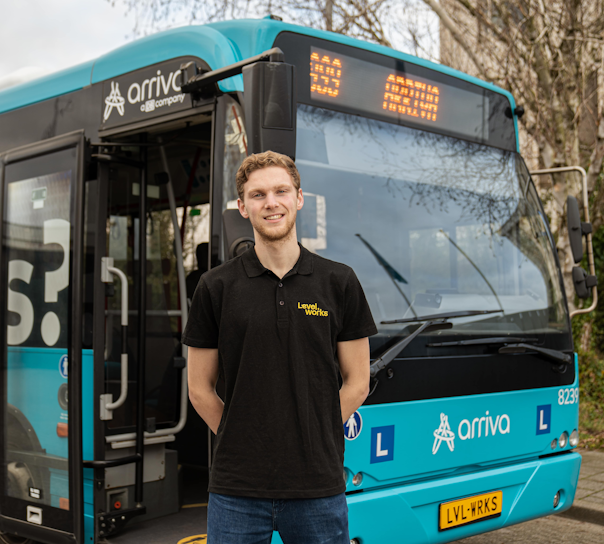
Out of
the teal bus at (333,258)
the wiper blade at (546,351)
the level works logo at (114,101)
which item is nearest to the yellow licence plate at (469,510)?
the teal bus at (333,258)

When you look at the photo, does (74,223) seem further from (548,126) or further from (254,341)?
(548,126)

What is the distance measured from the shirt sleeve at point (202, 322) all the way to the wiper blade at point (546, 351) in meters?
2.11

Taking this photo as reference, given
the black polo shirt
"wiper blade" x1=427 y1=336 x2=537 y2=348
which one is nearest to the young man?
the black polo shirt

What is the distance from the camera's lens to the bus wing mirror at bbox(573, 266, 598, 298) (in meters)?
4.65

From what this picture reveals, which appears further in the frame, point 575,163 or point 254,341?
point 575,163

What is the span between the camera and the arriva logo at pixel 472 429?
378 cm

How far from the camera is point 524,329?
4125 mm

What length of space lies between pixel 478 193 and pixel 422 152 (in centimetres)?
48

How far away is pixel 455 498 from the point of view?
12.5 feet

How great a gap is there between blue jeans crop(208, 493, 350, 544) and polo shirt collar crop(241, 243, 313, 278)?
0.69 m

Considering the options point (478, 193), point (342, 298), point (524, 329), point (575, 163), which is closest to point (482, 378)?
point (524, 329)

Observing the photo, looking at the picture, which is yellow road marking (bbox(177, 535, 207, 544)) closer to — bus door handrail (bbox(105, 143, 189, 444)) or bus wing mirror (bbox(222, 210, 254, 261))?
bus door handrail (bbox(105, 143, 189, 444))

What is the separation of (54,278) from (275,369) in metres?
2.32

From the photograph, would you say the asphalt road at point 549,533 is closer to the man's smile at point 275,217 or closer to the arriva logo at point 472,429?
the arriva logo at point 472,429
